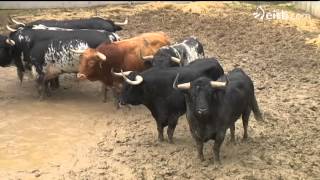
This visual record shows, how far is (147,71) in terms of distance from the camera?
9.05 meters

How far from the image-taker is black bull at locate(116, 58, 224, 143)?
8828mm

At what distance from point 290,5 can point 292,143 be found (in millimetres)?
14192

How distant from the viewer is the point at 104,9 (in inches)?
825

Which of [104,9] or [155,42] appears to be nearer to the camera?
[155,42]

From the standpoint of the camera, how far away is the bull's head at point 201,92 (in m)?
7.50

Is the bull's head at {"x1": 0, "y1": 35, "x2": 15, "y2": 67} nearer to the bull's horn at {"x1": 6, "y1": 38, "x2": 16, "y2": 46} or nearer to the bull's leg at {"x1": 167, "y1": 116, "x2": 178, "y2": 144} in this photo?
the bull's horn at {"x1": 6, "y1": 38, "x2": 16, "y2": 46}

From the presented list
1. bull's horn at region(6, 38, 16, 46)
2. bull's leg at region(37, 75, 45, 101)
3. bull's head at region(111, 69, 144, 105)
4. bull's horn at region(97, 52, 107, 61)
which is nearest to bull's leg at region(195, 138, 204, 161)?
bull's head at region(111, 69, 144, 105)

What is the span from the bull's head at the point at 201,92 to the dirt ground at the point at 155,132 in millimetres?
864

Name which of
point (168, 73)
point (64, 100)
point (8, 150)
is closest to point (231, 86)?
point (168, 73)

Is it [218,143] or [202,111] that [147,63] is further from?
[202,111]

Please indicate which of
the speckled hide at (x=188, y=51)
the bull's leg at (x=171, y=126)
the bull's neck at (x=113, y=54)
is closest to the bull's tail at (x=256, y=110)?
the bull's leg at (x=171, y=126)

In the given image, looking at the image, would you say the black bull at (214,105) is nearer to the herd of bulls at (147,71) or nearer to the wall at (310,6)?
the herd of bulls at (147,71)

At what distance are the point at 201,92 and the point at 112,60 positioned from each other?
3.46 meters

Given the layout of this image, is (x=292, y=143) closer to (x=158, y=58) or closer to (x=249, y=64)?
(x=158, y=58)
